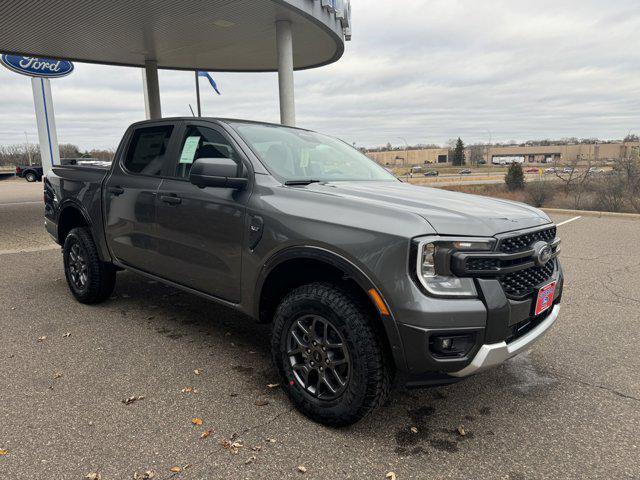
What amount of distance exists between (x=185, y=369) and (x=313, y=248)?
1.52 metres

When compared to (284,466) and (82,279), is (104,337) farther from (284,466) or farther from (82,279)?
(284,466)

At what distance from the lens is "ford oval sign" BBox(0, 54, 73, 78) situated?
17234 millimetres

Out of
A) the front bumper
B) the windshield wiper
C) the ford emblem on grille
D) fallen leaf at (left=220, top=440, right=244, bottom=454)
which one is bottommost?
fallen leaf at (left=220, top=440, right=244, bottom=454)

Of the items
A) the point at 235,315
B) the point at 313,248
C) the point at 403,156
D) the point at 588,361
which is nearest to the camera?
the point at 313,248

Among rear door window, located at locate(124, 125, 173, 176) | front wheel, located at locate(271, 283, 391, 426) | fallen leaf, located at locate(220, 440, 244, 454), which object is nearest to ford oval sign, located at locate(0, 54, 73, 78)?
rear door window, located at locate(124, 125, 173, 176)

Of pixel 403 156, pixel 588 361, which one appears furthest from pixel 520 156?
pixel 588 361

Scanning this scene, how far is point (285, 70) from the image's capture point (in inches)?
448

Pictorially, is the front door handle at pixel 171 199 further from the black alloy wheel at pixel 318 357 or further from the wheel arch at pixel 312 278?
the black alloy wheel at pixel 318 357

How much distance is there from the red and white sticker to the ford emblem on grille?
0.52 feet

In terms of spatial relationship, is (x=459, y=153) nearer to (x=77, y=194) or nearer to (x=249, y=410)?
(x=77, y=194)

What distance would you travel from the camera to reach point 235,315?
4.67 meters

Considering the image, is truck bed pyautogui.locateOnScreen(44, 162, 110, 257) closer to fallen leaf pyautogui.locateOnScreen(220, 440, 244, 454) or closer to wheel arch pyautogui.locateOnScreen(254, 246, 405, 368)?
wheel arch pyautogui.locateOnScreen(254, 246, 405, 368)

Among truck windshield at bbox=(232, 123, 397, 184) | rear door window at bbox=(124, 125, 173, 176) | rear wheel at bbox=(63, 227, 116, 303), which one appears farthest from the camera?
rear wheel at bbox=(63, 227, 116, 303)

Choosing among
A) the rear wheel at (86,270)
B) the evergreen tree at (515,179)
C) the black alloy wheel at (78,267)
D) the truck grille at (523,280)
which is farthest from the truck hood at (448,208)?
the evergreen tree at (515,179)
